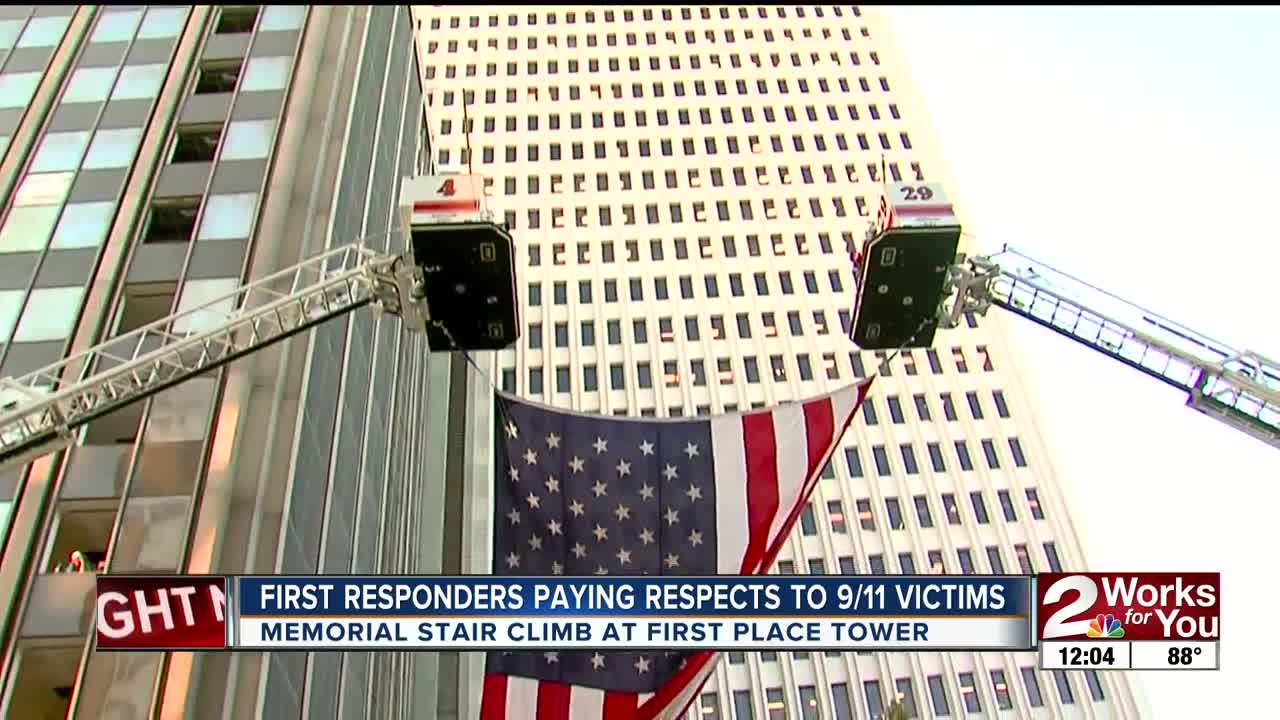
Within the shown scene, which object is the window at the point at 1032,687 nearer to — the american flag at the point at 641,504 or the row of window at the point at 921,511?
the row of window at the point at 921,511

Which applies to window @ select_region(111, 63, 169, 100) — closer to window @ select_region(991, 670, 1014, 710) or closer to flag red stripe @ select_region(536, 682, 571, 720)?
flag red stripe @ select_region(536, 682, 571, 720)

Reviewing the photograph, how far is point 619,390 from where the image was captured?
68.9 meters

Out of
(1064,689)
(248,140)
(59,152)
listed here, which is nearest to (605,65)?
(1064,689)

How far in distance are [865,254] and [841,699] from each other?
4467 cm

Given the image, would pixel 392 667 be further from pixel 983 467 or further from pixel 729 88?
pixel 729 88

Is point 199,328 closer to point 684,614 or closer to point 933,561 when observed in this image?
point 684,614

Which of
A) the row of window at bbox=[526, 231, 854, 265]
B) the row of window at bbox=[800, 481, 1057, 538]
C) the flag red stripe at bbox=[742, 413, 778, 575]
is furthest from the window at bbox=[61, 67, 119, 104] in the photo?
the row of window at bbox=[526, 231, 854, 265]

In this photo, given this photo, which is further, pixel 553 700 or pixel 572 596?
pixel 553 700

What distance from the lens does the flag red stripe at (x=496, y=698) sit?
1709 cm

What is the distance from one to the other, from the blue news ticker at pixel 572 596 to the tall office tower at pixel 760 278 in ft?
155

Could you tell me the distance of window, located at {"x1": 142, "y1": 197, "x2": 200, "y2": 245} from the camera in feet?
101

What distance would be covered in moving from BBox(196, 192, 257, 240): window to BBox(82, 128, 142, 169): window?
3655mm

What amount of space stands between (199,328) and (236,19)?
47.8 ft

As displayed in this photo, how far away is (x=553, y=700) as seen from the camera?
1750 centimetres
